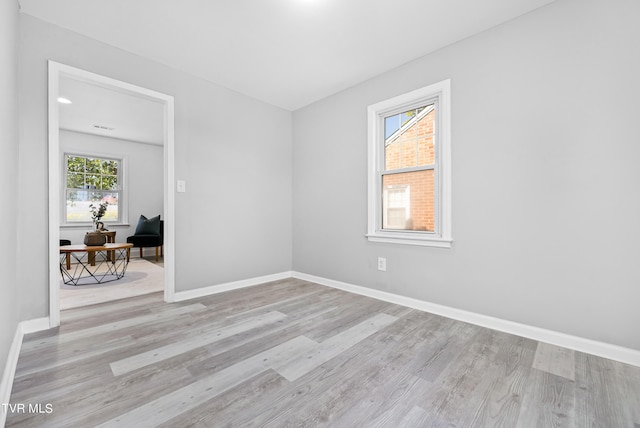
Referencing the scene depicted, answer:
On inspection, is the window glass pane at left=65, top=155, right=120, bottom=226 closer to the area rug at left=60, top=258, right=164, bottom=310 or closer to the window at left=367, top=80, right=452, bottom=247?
the area rug at left=60, top=258, right=164, bottom=310

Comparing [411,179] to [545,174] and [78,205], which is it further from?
[78,205]

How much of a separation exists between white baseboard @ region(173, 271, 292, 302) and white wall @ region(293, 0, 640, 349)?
174 centimetres

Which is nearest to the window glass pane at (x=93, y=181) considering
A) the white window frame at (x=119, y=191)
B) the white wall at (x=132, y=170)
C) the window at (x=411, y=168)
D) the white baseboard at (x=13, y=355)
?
the white window frame at (x=119, y=191)

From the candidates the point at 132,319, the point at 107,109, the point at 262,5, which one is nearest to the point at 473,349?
the point at 132,319

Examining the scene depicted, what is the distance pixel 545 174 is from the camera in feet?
6.68

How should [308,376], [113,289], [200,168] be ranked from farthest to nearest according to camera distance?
[113,289] < [200,168] < [308,376]

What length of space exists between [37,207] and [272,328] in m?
Answer: 2.12

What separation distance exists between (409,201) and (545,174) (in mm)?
1153

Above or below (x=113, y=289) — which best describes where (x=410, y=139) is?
above

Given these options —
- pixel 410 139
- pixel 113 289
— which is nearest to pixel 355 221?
pixel 410 139

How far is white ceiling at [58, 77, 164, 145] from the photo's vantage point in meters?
3.67

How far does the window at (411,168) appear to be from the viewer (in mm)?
2572

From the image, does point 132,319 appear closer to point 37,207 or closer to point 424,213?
point 37,207

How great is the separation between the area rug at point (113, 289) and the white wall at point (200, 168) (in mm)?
743
